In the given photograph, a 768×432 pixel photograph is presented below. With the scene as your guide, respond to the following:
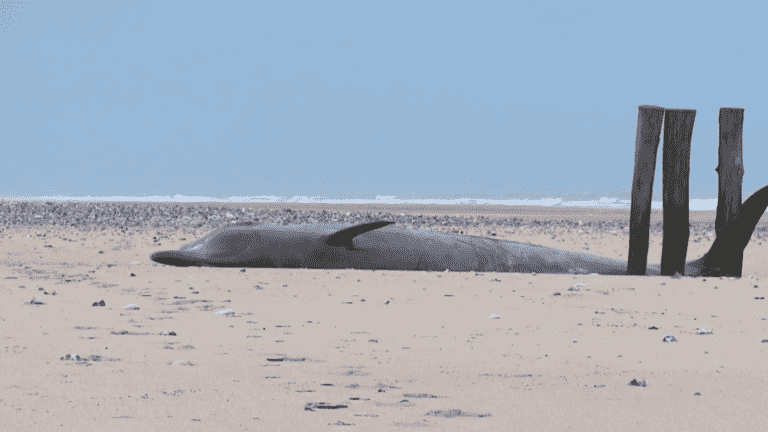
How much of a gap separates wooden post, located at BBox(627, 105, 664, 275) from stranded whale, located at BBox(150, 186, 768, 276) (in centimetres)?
40

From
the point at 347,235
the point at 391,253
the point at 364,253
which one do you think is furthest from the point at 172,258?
the point at 391,253

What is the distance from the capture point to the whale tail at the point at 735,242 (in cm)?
1022

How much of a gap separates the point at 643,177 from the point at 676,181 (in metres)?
0.46

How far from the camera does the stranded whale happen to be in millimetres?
10055

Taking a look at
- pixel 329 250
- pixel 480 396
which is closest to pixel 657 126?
pixel 329 250

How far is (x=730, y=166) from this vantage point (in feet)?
32.8

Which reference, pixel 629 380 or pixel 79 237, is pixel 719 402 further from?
pixel 79 237

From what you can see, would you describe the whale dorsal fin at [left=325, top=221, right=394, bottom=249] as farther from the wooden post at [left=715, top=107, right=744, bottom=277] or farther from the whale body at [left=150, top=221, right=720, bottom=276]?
the wooden post at [left=715, top=107, right=744, bottom=277]

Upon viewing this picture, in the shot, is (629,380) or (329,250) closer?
(629,380)

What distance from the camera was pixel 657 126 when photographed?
9797 millimetres

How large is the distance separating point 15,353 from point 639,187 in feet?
24.7

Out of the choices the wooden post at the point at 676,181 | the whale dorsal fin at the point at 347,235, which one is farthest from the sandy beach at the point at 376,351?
the wooden post at the point at 676,181

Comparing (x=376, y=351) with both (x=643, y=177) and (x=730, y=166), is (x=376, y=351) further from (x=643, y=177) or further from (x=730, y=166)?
(x=730, y=166)

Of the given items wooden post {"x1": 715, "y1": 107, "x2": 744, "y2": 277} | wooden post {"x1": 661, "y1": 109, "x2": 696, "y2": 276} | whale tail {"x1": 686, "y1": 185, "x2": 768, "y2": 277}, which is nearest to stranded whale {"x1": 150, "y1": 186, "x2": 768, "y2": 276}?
whale tail {"x1": 686, "y1": 185, "x2": 768, "y2": 277}
